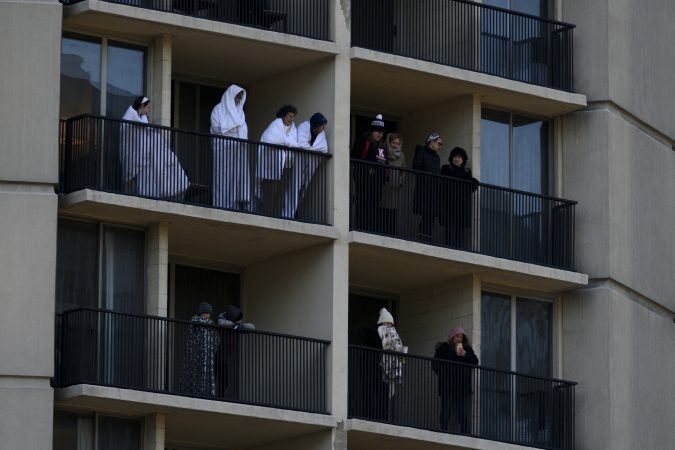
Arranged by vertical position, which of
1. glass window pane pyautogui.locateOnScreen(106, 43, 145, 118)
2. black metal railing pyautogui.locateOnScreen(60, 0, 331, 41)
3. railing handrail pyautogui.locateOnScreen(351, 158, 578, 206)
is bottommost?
railing handrail pyautogui.locateOnScreen(351, 158, 578, 206)

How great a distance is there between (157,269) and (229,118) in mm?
3300

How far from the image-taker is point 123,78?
179 ft

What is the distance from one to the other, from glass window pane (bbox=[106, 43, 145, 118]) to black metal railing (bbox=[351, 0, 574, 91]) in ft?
18.0

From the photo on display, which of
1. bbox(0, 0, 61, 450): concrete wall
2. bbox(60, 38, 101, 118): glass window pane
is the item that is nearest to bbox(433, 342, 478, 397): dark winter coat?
bbox(60, 38, 101, 118): glass window pane

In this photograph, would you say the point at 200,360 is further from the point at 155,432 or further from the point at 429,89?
the point at 429,89

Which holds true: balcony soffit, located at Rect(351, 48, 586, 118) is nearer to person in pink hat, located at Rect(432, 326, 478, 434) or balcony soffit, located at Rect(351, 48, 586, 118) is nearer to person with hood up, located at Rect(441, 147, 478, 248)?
person with hood up, located at Rect(441, 147, 478, 248)

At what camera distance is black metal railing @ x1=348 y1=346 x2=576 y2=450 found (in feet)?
181

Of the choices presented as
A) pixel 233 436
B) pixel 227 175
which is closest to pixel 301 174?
pixel 227 175

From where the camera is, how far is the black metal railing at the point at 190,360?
171 ft

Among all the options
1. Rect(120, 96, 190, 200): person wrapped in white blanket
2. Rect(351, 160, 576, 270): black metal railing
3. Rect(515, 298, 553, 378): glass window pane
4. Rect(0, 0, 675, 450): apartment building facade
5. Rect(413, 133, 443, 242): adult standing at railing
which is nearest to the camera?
Rect(0, 0, 675, 450): apartment building facade

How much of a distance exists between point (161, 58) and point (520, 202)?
27.3ft

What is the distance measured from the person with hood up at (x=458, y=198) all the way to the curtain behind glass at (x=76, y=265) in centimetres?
719

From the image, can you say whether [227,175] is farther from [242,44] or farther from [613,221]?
[613,221]

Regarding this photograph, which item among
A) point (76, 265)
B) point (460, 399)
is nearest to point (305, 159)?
point (76, 265)
